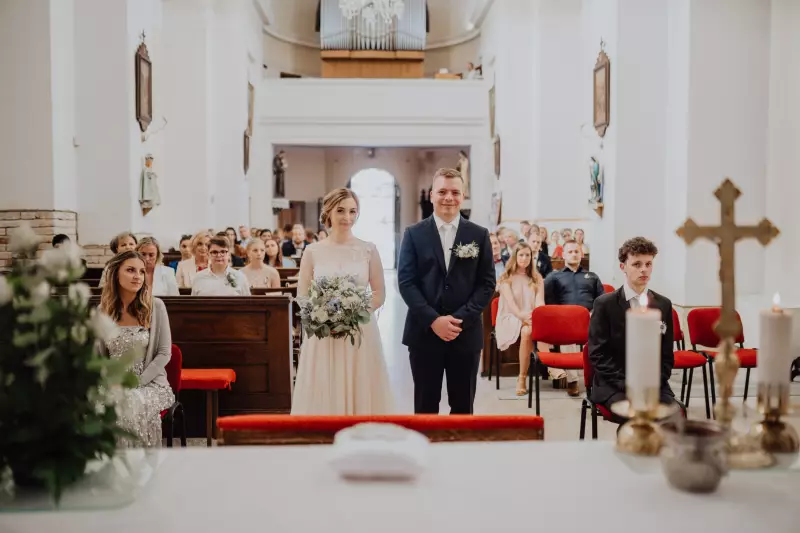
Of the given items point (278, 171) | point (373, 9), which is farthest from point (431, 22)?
point (278, 171)

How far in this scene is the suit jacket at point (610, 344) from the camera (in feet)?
13.2

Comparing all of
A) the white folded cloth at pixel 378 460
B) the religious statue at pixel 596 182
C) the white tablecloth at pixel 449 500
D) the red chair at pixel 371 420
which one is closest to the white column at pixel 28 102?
the religious statue at pixel 596 182

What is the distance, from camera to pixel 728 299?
182 centimetres

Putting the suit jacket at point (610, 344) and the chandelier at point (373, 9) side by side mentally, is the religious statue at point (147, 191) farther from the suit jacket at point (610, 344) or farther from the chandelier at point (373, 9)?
the chandelier at point (373, 9)

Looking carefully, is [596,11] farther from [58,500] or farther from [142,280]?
[58,500]

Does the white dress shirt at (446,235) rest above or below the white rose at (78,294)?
above

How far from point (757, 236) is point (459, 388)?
7.95 feet

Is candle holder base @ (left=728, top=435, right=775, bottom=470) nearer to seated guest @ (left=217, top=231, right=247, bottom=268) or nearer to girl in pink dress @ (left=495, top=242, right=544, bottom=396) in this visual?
girl in pink dress @ (left=495, top=242, right=544, bottom=396)

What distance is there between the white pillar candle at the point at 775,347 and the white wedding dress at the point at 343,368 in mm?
3025

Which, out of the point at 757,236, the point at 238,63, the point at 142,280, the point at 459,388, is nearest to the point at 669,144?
the point at 459,388

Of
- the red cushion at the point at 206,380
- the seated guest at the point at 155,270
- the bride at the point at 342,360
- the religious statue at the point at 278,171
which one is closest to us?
the bride at the point at 342,360

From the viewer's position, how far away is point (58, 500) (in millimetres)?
1646

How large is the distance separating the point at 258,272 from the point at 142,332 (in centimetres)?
387

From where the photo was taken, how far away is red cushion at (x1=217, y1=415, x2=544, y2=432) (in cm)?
241
